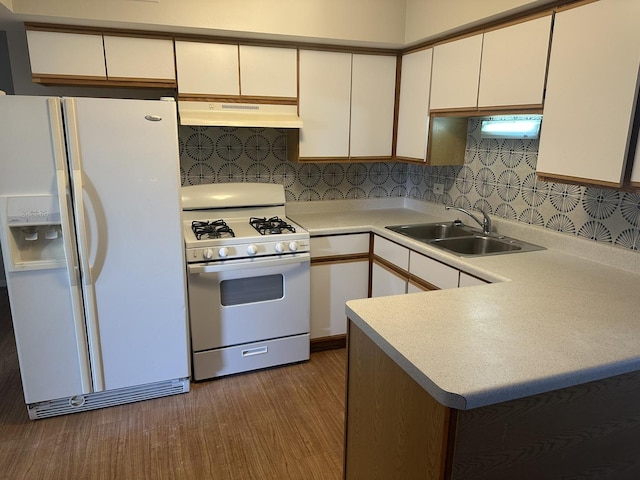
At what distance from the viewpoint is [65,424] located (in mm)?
2324

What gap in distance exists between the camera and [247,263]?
2.62 m

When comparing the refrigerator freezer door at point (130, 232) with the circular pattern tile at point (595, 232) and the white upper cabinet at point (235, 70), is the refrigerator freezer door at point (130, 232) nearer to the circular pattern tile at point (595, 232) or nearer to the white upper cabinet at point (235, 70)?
the white upper cabinet at point (235, 70)

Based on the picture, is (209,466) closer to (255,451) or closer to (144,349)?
(255,451)

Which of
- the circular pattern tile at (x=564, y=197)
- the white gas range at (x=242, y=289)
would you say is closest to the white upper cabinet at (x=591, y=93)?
the circular pattern tile at (x=564, y=197)

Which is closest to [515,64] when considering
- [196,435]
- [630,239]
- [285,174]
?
[630,239]

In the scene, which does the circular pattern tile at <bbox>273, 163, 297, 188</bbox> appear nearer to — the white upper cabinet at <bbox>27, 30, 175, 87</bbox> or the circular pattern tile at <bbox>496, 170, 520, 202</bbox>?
the white upper cabinet at <bbox>27, 30, 175, 87</bbox>

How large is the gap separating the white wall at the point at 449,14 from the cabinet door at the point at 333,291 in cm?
151

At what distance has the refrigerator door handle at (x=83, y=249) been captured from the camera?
2.08 metres

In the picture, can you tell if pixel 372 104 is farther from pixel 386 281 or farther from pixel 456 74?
pixel 386 281

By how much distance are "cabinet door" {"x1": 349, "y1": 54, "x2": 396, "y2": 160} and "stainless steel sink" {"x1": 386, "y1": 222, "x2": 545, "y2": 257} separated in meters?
0.65

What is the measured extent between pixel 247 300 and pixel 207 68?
4.69 feet

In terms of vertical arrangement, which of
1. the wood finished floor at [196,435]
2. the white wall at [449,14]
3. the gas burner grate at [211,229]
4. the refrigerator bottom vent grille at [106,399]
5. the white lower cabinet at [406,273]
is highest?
the white wall at [449,14]

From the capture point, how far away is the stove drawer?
2.69 m

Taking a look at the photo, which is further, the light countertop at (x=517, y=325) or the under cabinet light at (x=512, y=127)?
the under cabinet light at (x=512, y=127)
